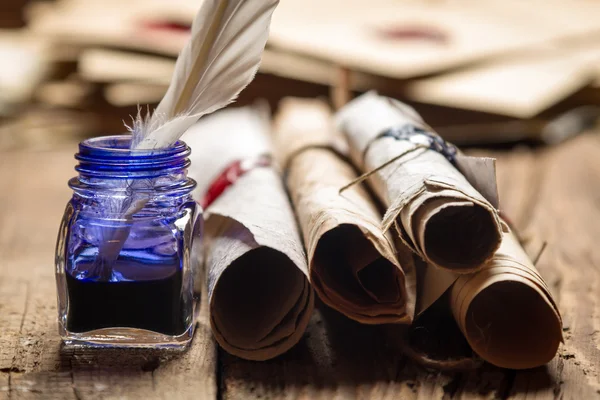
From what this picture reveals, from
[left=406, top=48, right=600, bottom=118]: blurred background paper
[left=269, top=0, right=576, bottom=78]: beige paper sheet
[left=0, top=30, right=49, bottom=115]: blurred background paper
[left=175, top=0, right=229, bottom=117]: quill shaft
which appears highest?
[left=175, top=0, right=229, bottom=117]: quill shaft

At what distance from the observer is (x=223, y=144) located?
1.56 metres

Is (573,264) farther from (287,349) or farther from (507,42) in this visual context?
(507,42)

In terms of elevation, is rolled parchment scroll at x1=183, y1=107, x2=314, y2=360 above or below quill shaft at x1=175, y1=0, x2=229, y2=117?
below


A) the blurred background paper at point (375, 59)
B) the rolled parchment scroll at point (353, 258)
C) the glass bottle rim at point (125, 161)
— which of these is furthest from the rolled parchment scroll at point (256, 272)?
the blurred background paper at point (375, 59)

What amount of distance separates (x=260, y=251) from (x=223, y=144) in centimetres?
50

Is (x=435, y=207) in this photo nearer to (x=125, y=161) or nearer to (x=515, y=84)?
(x=125, y=161)

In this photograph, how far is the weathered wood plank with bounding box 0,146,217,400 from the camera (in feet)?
2.97

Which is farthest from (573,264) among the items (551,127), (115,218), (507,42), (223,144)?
(507,42)

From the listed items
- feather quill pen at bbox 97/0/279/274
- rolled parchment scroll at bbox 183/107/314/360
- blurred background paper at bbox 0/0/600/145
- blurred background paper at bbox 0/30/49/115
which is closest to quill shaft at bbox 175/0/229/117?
feather quill pen at bbox 97/0/279/274

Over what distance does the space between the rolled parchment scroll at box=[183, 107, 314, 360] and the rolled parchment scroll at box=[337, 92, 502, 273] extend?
144mm

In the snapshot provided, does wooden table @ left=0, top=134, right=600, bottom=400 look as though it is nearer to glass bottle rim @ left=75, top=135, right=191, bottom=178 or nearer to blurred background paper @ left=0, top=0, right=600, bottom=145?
glass bottle rim @ left=75, top=135, right=191, bottom=178

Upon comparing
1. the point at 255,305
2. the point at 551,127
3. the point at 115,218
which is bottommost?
the point at 551,127

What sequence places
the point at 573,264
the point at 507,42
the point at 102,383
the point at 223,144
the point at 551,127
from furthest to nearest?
the point at 507,42 → the point at 551,127 → the point at 223,144 → the point at 573,264 → the point at 102,383

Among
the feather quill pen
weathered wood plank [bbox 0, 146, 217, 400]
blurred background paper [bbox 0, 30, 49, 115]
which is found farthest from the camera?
blurred background paper [bbox 0, 30, 49, 115]
